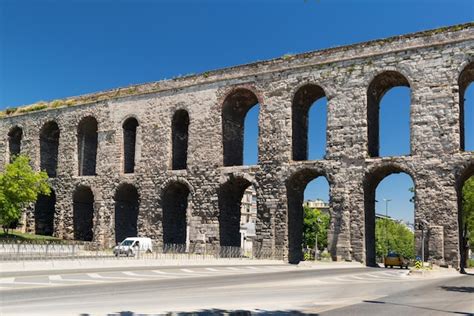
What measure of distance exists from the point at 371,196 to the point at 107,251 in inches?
781

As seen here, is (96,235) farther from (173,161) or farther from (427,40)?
(427,40)

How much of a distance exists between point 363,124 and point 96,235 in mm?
22824

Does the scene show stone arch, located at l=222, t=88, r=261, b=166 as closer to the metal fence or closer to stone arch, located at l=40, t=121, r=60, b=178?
the metal fence

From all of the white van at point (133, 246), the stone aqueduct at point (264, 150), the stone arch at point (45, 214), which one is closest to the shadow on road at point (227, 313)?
the stone aqueduct at point (264, 150)

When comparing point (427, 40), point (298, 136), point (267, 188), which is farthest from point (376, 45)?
point (267, 188)

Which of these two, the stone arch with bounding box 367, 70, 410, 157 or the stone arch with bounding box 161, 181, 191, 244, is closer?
the stone arch with bounding box 367, 70, 410, 157

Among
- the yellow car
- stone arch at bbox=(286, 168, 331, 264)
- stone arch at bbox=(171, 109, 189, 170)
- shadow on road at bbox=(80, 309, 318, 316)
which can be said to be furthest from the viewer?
stone arch at bbox=(171, 109, 189, 170)

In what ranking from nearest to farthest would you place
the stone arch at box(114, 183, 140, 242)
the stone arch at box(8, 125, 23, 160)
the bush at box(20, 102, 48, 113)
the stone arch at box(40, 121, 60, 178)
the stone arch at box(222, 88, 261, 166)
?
the stone arch at box(222, 88, 261, 166) → the stone arch at box(114, 183, 140, 242) → the stone arch at box(40, 121, 60, 178) → the bush at box(20, 102, 48, 113) → the stone arch at box(8, 125, 23, 160)

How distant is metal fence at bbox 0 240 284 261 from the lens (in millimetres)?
27312

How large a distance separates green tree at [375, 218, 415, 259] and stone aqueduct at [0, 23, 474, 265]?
6253 cm

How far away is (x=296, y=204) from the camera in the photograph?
36.2 meters

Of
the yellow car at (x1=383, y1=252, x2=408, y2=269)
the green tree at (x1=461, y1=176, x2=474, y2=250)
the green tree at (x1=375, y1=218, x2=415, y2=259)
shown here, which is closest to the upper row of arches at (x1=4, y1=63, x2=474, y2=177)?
the yellow car at (x1=383, y1=252, x2=408, y2=269)

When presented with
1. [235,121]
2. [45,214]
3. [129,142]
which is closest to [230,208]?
[235,121]

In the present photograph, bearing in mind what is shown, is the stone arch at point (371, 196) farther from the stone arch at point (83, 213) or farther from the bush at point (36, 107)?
the bush at point (36, 107)
